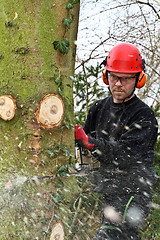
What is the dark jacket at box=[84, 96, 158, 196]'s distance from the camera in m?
2.44

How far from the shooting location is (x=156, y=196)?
4.13 meters

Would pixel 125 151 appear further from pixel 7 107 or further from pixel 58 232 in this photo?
pixel 7 107

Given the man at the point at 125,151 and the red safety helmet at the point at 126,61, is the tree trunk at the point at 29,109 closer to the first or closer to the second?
the man at the point at 125,151

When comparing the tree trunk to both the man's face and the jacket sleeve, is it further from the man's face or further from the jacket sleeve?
the man's face

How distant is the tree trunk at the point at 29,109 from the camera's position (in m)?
1.93

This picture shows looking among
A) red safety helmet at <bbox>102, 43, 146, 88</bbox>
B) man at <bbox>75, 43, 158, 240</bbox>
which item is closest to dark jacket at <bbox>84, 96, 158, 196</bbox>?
man at <bbox>75, 43, 158, 240</bbox>

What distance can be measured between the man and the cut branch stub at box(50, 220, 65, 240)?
18.9 inches

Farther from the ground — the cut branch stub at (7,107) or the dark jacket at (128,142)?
the cut branch stub at (7,107)

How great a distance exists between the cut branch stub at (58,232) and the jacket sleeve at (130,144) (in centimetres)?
68

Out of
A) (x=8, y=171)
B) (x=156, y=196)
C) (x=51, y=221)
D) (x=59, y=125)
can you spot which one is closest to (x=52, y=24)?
(x=59, y=125)

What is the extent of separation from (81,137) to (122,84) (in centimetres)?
68

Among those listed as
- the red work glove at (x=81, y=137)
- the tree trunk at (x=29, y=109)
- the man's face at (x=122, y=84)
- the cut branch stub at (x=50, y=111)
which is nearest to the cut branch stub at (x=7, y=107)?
the tree trunk at (x=29, y=109)

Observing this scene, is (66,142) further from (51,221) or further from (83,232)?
(83,232)

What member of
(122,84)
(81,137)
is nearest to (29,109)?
(81,137)
